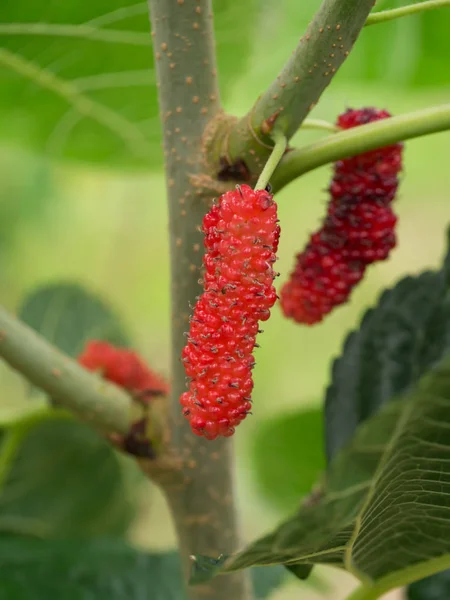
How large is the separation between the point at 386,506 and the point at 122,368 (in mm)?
305

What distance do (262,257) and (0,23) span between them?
38cm

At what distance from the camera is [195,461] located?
0.51m

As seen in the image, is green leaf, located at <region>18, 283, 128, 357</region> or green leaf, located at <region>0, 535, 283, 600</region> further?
green leaf, located at <region>18, 283, 128, 357</region>

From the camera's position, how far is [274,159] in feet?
1.12

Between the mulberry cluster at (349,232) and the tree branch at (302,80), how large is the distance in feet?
0.20

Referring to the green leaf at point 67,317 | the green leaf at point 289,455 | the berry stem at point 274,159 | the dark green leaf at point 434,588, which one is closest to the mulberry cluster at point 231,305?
the berry stem at point 274,159

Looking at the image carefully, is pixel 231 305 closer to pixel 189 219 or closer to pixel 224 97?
pixel 189 219

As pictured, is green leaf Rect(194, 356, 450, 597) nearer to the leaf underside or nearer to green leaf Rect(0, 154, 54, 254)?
the leaf underside

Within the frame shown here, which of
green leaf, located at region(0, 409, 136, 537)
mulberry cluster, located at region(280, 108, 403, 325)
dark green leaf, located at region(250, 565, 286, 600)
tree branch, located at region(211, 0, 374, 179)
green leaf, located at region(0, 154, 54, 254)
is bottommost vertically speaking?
green leaf, located at region(0, 154, 54, 254)

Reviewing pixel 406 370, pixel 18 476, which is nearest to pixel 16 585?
pixel 18 476

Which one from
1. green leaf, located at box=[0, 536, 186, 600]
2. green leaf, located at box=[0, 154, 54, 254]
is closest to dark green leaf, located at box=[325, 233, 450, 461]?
green leaf, located at box=[0, 536, 186, 600]

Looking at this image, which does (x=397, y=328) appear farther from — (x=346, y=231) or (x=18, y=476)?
(x=18, y=476)

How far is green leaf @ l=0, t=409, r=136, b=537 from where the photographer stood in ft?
2.77

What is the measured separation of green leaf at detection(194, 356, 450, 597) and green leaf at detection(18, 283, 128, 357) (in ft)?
1.90
